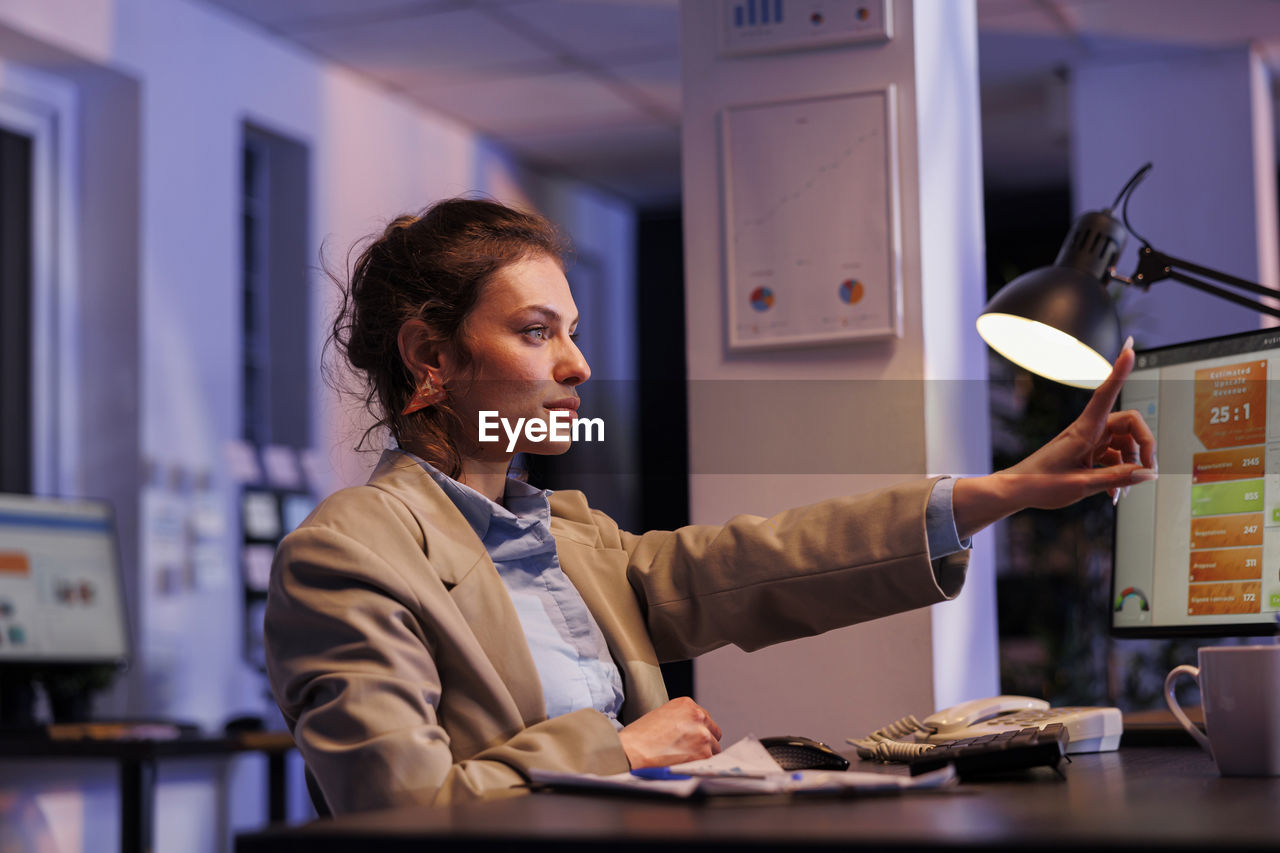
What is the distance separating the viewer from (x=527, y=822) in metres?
0.86

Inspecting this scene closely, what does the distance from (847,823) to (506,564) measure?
0.70 metres

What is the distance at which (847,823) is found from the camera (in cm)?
81

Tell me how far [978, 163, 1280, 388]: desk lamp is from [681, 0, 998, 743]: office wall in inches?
11.9

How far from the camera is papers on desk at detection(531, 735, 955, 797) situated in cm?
97

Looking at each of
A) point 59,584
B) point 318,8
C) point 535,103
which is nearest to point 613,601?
point 59,584

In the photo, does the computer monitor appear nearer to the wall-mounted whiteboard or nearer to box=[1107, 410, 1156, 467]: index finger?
box=[1107, 410, 1156, 467]: index finger

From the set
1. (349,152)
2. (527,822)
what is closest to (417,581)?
(527,822)

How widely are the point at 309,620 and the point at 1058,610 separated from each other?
3.35 metres

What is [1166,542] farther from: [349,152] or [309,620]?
[349,152]

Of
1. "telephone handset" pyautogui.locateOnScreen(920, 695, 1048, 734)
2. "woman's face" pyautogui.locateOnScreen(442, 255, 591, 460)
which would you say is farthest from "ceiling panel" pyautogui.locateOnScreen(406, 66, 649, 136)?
"telephone handset" pyautogui.locateOnScreen(920, 695, 1048, 734)

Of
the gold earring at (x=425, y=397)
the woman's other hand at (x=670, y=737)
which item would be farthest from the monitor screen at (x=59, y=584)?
the woman's other hand at (x=670, y=737)

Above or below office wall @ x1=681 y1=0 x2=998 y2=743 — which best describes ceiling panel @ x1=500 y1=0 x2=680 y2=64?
above

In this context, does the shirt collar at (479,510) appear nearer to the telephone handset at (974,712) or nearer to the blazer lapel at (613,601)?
the blazer lapel at (613,601)

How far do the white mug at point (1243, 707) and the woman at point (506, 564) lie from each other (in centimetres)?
26
